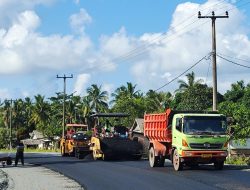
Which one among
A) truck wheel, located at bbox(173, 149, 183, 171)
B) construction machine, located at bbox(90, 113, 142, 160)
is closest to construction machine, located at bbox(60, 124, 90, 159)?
construction machine, located at bbox(90, 113, 142, 160)

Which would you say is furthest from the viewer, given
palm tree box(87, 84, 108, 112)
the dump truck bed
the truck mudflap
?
palm tree box(87, 84, 108, 112)

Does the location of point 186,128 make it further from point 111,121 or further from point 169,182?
point 111,121

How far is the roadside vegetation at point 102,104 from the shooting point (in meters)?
75.1

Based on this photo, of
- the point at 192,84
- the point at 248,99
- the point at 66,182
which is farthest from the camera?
the point at 192,84

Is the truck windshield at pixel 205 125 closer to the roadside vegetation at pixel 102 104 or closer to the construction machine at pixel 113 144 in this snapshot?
the construction machine at pixel 113 144

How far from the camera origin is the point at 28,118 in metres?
124

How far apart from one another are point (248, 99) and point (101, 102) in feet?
128

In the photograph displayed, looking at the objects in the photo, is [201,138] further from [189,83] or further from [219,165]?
[189,83]

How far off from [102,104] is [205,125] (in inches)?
3133

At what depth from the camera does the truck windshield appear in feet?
76.1

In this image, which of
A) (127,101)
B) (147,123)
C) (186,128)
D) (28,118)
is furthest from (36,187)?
(28,118)

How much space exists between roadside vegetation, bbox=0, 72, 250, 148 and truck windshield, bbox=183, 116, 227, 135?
3060cm

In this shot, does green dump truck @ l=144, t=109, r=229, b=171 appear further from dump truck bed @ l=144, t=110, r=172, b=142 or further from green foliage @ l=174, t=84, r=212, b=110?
green foliage @ l=174, t=84, r=212, b=110

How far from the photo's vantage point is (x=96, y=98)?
103000mm
